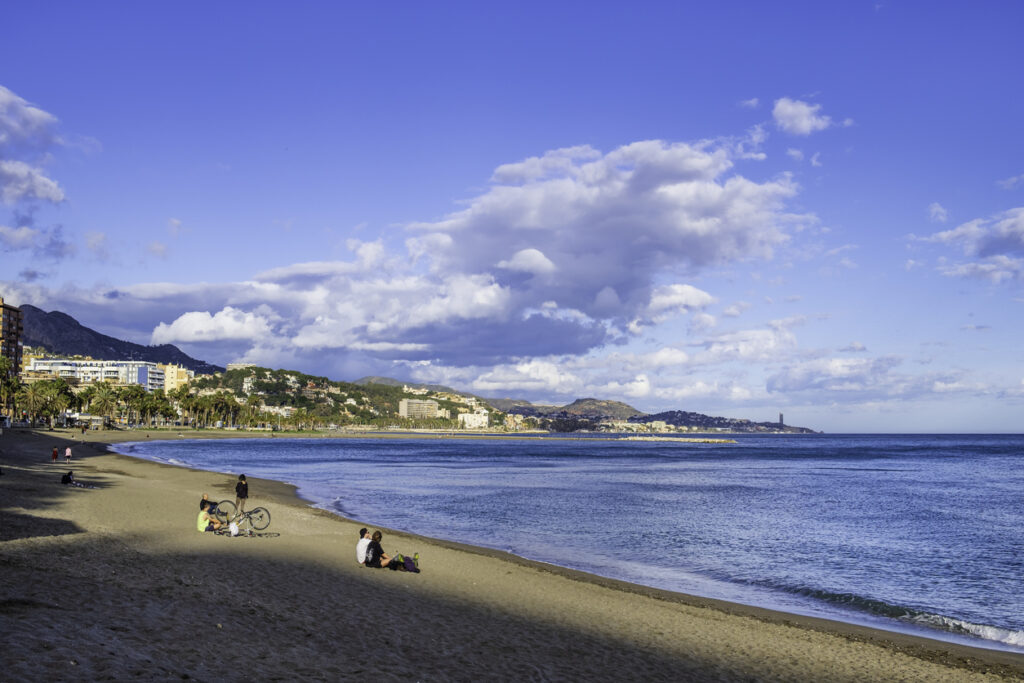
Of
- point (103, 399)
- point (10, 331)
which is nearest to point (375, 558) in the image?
point (103, 399)

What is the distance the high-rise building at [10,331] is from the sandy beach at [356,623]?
180403 mm

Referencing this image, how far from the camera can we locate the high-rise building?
547 ft

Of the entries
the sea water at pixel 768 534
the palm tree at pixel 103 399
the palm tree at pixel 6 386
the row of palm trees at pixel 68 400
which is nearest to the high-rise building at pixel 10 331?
the row of palm trees at pixel 68 400

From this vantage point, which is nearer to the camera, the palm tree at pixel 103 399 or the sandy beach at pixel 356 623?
the sandy beach at pixel 356 623

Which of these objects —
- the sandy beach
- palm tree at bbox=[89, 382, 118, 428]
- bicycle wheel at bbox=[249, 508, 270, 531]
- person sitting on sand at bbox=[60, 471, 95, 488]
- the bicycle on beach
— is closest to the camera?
the sandy beach

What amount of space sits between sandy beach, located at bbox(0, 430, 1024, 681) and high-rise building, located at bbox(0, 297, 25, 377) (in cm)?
18040

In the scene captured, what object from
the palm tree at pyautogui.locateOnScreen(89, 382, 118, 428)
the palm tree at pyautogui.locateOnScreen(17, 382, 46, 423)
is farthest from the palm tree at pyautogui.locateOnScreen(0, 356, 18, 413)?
the palm tree at pyautogui.locateOnScreen(89, 382, 118, 428)

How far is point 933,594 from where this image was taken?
20.2m

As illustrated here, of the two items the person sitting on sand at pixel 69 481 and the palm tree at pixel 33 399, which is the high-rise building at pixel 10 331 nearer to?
the palm tree at pixel 33 399

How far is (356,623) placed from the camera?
41.5 feet

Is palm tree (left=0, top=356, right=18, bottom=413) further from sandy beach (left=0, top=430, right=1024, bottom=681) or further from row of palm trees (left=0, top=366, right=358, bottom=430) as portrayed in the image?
sandy beach (left=0, top=430, right=1024, bottom=681)

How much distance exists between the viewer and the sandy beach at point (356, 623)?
30.0ft

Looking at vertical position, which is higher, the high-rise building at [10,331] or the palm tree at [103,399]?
the high-rise building at [10,331]

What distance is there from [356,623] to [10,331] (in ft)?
666
